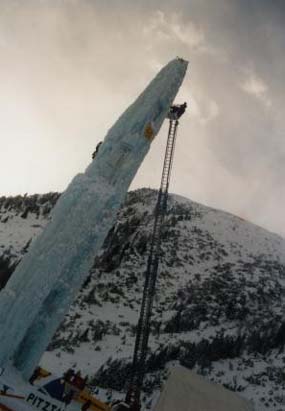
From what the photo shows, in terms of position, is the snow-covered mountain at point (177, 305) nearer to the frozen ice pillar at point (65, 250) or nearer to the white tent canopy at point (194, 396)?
the frozen ice pillar at point (65, 250)

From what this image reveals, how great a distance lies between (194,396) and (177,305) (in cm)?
2537

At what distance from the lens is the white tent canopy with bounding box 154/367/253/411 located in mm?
14180

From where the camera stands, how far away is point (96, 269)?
4191 centimetres

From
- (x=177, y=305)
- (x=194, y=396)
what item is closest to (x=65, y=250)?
(x=194, y=396)

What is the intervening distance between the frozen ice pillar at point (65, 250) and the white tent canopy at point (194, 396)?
16.2 ft

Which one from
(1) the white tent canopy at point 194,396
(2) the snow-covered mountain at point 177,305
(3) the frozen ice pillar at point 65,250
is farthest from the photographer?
(2) the snow-covered mountain at point 177,305

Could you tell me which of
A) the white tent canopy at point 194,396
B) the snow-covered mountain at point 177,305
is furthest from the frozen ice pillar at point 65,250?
the white tent canopy at point 194,396

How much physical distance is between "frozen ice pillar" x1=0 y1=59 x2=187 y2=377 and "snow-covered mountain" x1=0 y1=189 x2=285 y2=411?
244 cm

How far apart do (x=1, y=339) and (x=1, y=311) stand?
694mm

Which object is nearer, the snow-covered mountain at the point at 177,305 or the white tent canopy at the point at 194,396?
the white tent canopy at the point at 194,396

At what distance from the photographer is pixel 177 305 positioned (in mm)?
39594

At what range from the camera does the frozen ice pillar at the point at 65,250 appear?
37.1 ft

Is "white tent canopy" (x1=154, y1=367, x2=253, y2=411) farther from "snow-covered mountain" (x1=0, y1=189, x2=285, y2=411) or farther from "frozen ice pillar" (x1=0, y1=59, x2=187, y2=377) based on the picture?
"snow-covered mountain" (x1=0, y1=189, x2=285, y2=411)

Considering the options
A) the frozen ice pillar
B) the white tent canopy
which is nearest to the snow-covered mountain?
the frozen ice pillar
